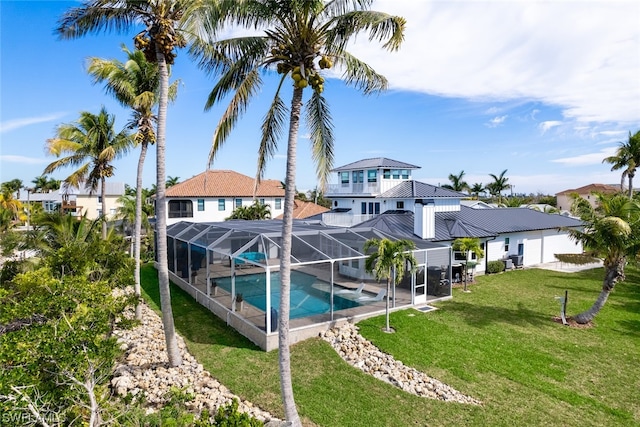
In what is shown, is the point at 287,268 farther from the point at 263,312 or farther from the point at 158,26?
the point at 158,26

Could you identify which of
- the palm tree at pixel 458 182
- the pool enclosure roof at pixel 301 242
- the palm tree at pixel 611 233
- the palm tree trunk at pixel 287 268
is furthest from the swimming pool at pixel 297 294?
the palm tree at pixel 458 182

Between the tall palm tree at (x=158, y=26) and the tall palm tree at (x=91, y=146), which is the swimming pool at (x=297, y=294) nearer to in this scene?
the tall palm tree at (x=158, y=26)

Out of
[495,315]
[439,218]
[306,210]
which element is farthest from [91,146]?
[306,210]

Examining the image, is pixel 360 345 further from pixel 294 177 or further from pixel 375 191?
pixel 375 191

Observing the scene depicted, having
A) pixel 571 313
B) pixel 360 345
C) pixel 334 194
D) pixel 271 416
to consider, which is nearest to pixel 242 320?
pixel 360 345

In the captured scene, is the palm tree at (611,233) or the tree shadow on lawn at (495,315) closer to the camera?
the palm tree at (611,233)

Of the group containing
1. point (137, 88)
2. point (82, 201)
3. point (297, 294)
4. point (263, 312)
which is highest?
point (137, 88)
